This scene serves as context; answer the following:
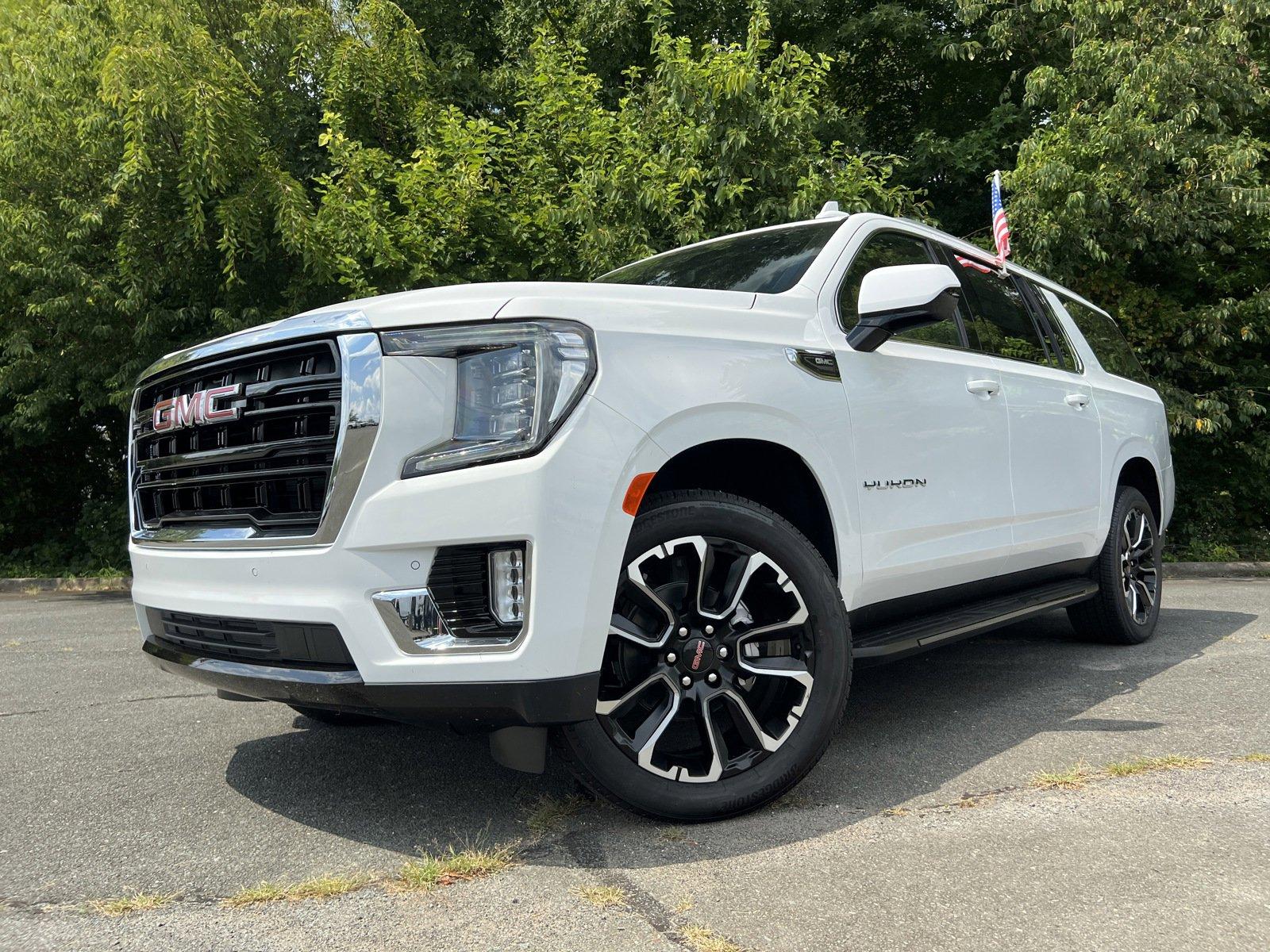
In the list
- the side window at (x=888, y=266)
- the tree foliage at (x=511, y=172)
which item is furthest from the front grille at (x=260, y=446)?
the tree foliage at (x=511, y=172)

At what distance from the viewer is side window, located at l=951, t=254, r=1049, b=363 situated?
13.5 feet

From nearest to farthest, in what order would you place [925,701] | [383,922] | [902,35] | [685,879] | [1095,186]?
1. [383,922]
2. [685,879]
3. [925,701]
4. [1095,186]
5. [902,35]

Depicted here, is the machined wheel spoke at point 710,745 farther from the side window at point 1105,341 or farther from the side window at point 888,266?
the side window at point 1105,341

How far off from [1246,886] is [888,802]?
2.94ft

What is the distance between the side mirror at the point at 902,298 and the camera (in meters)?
3.11

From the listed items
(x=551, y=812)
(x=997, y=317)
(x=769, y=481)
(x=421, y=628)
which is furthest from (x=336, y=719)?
(x=997, y=317)

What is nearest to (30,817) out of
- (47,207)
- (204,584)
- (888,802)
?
(204,584)

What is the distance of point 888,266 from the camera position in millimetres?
3629

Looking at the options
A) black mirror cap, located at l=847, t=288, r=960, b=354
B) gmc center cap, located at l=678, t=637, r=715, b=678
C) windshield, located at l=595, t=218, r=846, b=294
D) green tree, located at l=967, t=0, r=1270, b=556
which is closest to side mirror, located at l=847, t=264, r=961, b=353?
black mirror cap, located at l=847, t=288, r=960, b=354

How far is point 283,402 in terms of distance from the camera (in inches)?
101

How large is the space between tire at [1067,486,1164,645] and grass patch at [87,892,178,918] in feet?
13.8

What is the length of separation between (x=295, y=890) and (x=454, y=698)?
22.4 inches

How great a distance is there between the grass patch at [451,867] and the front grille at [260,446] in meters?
0.86

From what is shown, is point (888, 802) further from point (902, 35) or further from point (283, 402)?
point (902, 35)
